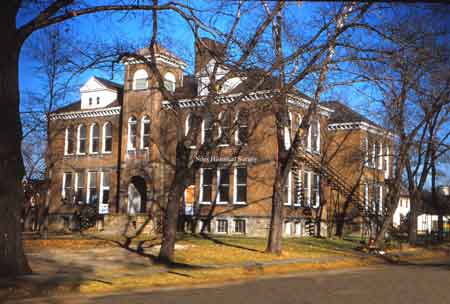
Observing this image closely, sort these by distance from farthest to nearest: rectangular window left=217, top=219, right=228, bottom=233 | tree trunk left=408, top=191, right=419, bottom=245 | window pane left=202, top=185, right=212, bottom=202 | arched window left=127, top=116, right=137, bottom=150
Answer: arched window left=127, top=116, right=137, bottom=150, window pane left=202, top=185, right=212, bottom=202, rectangular window left=217, top=219, right=228, bottom=233, tree trunk left=408, top=191, right=419, bottom=245

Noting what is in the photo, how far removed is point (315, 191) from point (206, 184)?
759 cm

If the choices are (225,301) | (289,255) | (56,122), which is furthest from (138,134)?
(225,301)

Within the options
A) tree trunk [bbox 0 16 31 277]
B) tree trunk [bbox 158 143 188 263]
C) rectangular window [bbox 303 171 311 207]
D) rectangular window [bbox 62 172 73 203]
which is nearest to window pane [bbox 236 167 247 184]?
rectangular window [bbox 303 171 311 207]

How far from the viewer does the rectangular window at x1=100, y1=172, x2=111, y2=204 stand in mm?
39406

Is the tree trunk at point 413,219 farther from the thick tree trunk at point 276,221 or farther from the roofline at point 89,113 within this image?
the roofline at point 89,113

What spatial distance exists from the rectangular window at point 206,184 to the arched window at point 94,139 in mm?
9107

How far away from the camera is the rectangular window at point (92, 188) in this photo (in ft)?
131

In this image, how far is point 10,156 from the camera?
12.7 meters

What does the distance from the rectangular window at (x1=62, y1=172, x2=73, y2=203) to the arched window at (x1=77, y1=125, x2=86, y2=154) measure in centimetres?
192

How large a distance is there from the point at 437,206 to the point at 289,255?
17034mm

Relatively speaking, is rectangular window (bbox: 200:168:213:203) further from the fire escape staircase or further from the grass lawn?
the grass lawn

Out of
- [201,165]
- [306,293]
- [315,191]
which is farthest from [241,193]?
[306,293]

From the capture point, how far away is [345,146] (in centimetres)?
4166

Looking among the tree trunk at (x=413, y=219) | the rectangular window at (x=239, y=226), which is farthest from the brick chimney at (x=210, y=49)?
the tree trunk at (x=413, y=219)
